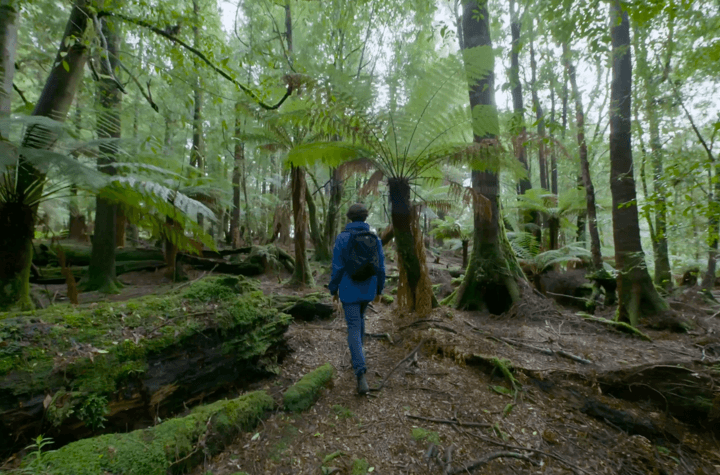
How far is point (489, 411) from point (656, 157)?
486 cm

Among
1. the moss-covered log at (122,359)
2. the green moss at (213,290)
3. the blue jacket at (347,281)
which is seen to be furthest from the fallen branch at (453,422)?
the green moss at (213,290)

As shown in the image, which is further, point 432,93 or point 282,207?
point 282,207

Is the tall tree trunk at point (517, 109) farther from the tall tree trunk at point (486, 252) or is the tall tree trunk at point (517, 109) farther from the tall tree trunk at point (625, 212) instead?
the tall tree trunk at point (625, 212)

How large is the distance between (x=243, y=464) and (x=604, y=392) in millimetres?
2803

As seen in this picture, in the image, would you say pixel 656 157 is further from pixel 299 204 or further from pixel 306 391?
pixel 306 391

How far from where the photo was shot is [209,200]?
6.27m

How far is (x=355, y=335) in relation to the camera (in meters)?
2.70

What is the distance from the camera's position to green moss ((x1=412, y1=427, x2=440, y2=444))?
6.66 ft

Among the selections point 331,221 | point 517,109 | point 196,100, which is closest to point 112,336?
point 331,221

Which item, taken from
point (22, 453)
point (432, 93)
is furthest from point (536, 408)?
point (432, 93)

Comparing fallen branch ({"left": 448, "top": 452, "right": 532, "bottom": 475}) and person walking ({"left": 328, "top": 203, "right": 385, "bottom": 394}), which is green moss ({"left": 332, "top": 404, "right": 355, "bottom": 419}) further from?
fallen branch ({"left": 448, "top": 452, "right": 532, "bottom": 475})

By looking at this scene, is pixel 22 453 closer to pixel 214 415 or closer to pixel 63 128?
pixel 214 415

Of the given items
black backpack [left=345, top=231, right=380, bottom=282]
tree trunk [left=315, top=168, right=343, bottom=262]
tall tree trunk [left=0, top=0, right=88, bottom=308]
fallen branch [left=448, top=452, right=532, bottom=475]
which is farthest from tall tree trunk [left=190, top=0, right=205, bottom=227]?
fallen branch [left=448, top=452, right=532, bottom=475]

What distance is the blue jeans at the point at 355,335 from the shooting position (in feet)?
8.61
